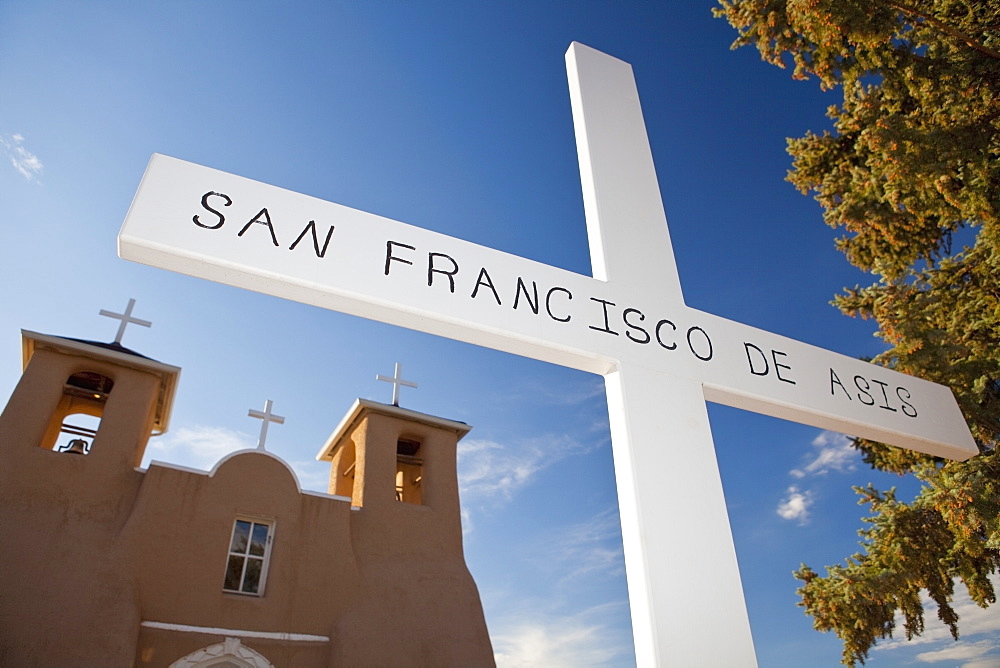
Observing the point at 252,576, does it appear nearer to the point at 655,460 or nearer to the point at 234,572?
the point at 234,572

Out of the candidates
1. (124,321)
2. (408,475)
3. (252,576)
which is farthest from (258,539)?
(124,321)

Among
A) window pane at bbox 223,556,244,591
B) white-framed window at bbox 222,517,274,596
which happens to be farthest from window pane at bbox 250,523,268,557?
window pane at bbox 223,556,244,591

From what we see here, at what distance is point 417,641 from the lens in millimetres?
8922

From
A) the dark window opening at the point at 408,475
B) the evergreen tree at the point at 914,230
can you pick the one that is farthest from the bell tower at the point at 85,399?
the evergreen tree at the point at 914,230

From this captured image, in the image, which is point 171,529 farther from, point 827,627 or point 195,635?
point 827,627

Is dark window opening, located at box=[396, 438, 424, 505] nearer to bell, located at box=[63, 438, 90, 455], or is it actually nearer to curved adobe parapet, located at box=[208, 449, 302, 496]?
curved adobe parapet, located at box=[208, 449, 302, 496]

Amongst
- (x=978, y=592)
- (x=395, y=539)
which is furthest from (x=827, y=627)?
(x=395, y=539)

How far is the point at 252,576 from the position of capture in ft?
28.6

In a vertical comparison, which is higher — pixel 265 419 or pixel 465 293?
pixel 265 419

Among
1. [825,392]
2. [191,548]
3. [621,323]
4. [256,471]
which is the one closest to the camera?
[621,323]

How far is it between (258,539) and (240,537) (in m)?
0.24

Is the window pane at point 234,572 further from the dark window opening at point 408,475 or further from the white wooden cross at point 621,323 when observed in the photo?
the white wooden cross at point 621,323

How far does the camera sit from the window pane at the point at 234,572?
8.57 metres

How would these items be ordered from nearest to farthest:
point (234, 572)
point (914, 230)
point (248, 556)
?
1. point (914, 230)
2. point (234, 572)
3. point (248, 556)
